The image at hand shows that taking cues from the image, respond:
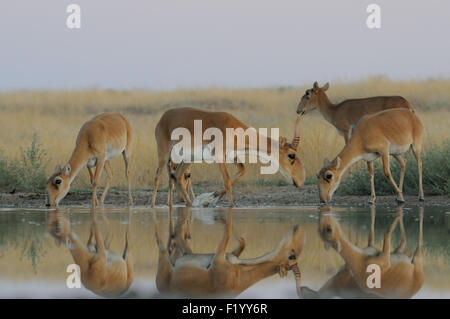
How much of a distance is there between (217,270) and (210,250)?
52.5 inches

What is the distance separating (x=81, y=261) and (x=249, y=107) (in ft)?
97.0

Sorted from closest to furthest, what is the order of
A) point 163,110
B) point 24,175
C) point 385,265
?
1. point 385,265
2. point 24,175
3. point 163,110

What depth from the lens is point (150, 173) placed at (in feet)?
67.4

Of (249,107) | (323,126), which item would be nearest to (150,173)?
(323,126)

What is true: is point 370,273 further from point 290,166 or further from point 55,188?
point 55,188

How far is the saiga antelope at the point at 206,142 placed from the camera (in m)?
15.1

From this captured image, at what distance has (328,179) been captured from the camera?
1477 cm

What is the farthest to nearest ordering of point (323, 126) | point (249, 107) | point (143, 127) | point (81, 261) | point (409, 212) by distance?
point (249, 107) → point (143, 127) → point (323, 126) → point (409, 212) → point (81, 261)

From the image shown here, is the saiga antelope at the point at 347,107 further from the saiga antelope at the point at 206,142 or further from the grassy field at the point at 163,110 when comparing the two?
the saiga antelope at the point at 206,142

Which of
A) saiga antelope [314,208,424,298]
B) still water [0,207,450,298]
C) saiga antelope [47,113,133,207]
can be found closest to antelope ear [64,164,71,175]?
saiga antelope [47,113,133,207]

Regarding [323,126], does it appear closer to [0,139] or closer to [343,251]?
[0,139]

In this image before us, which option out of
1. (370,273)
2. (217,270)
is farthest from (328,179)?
(370,273)

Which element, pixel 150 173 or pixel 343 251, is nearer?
pixel 343 251

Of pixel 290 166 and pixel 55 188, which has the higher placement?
pixel 290 166
